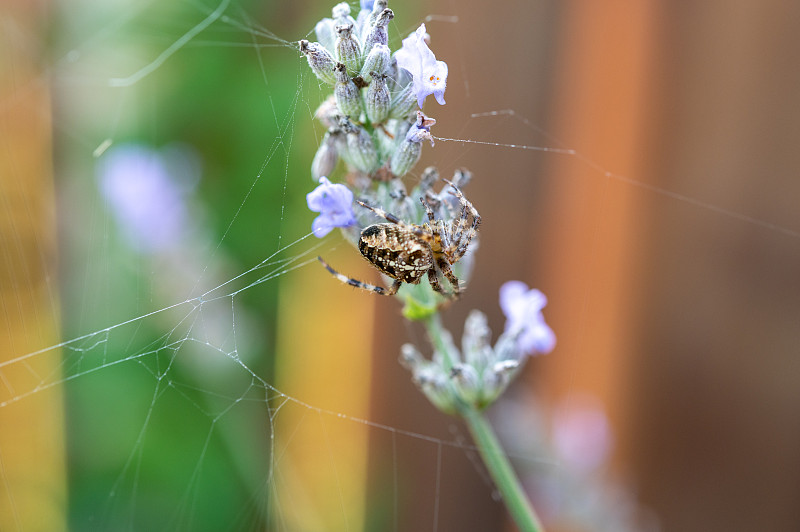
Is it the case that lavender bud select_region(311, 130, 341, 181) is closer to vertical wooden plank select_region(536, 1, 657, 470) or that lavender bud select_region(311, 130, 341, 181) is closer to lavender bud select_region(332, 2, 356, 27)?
lavender bud select_region(332, 2, 356, 27)

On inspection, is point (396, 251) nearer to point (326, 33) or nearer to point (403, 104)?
point (403, 104)

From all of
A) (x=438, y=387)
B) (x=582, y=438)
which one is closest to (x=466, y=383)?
(x=438, y=387)

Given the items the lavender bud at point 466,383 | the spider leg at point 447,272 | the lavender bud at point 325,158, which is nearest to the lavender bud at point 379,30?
→ the lavender bud at point 325,158

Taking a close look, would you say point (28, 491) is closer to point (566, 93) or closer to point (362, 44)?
point (362, 44)

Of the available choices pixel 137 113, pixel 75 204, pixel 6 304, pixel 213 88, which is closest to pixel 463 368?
pixel 213 88

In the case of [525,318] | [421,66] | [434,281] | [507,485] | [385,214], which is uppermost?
[421,66]

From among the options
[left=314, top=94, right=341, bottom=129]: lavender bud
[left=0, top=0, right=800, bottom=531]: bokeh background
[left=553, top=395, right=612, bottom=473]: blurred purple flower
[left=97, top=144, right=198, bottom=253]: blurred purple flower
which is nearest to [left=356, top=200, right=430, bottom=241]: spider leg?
[left=314, top=94, right=341, bottom=129]: lavender bud

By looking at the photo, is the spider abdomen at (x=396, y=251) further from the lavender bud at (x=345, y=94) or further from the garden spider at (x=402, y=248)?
the lavender bud at (x=345, y=94)
